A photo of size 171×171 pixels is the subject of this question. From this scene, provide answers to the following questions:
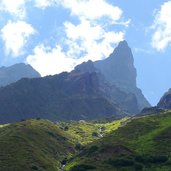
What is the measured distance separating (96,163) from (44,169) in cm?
2182

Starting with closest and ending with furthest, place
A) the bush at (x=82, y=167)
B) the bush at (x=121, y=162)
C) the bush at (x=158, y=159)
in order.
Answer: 1. the bush at (x=82, y=167)
2. the bush at (x=121, y=162)
3. the bush at (x=158, y=159)

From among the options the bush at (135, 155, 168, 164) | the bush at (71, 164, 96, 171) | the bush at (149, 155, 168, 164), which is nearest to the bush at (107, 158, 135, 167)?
the bush at (135, 155, 168, 164)

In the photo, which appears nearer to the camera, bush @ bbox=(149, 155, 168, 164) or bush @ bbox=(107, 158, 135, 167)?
bush @ bbox=(107, 158, 135, 167)

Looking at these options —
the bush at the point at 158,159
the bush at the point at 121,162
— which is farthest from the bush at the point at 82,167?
the bush at the point at 158,159

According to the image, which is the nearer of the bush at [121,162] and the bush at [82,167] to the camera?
the bush at [82,167]

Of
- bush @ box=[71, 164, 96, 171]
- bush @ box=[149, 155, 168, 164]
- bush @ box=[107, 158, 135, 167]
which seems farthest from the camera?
bush @ box=[149, 155, 168, 164]

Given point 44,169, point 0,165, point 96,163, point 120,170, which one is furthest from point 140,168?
point 0,165

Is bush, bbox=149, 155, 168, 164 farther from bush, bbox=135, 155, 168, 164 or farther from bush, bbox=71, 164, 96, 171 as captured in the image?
bush, bbox=71, 164, 96, 171

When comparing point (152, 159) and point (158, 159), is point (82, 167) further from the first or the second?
point (158, 159)

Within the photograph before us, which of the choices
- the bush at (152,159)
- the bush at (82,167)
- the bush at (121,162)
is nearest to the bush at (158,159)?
the bush at (152,159)

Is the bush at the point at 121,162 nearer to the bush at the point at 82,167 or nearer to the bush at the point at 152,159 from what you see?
the bush at the point at 152,159

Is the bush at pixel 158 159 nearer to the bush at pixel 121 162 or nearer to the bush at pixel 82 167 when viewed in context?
the bush at pixel 121 162

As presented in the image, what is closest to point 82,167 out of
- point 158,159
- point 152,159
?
point 152,159

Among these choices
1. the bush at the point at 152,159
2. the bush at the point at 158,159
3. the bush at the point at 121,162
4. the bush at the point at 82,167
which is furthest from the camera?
the bush at the point at 152,159
